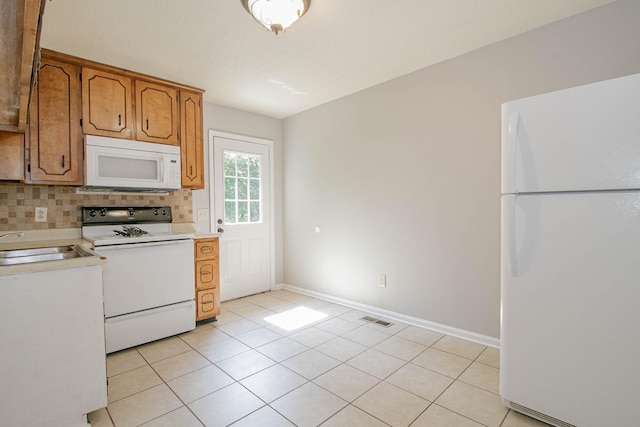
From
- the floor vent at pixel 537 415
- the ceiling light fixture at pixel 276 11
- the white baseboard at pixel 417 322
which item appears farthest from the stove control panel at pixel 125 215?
the floor vent at pixel 537 415

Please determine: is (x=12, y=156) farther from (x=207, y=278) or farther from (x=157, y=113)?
(x=207, y=278)

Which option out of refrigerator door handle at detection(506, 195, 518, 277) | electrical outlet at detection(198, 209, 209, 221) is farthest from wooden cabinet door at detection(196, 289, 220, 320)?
refrigerator door handle at detection(506, 195, 518, 277)

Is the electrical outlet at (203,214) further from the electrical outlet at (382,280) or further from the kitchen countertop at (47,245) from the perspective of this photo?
the electrical outlet at (382,280)

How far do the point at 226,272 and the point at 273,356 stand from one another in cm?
166

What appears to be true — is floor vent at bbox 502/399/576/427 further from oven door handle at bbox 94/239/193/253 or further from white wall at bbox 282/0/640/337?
oven door handle at bbox 94/239/193/253

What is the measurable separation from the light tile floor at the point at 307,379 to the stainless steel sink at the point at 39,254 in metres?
0.89

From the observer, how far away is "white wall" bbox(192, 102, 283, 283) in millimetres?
3604

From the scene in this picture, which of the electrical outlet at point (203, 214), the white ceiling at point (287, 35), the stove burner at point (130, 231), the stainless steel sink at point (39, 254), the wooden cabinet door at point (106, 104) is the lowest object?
the stainless steel sink at point (39, 254)

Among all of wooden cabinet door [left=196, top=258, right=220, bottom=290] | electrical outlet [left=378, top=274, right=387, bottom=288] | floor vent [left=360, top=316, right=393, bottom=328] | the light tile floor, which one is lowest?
the light tile floor

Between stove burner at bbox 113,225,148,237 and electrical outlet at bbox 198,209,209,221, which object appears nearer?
stove burner at bbox 113,225,148,237

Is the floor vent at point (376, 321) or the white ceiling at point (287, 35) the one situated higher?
the white ceiling at point (287, 35)

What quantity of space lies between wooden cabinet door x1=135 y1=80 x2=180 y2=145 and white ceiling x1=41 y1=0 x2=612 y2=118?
15cm

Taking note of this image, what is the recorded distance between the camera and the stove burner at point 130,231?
2.70 metres

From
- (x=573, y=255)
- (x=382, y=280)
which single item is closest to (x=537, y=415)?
(x=573, y=255)
